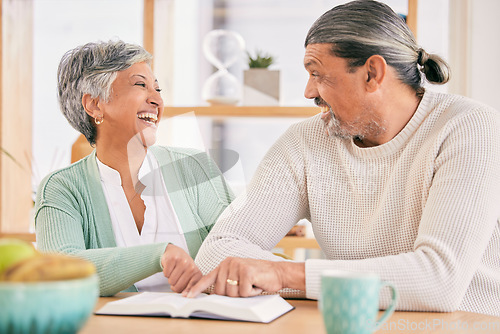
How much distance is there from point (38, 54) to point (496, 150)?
2913 mm

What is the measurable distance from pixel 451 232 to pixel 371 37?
1.83ft

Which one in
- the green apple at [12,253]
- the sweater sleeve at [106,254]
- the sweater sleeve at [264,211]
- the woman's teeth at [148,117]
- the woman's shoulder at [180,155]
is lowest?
the sweater sleeve at [106,254]

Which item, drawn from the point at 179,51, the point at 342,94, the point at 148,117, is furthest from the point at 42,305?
the point at 179,51

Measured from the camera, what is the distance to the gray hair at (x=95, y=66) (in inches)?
68.7

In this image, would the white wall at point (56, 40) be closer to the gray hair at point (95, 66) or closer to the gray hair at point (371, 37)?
the gray hair at point (95, 66)

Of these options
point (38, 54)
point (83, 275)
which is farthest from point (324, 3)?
point (83, 275)

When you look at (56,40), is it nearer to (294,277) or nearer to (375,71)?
(375,71)

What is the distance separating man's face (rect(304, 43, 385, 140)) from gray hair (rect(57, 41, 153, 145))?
0.63 meters

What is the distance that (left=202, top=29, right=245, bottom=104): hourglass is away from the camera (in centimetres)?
274

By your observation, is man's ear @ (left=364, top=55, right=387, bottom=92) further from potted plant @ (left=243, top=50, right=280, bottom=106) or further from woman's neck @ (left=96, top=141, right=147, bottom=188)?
potted plant @ (left=243, top=50, right=280, bottom=106)

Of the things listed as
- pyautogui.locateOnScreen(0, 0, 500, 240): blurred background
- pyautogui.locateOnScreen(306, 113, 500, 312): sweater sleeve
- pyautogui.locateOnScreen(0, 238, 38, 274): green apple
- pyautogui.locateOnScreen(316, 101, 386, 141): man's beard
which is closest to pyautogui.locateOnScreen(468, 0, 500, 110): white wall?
pyautogui.locateOnScreen(0, 0, 500, 240): blurred background

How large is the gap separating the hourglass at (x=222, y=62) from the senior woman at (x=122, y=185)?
92cm

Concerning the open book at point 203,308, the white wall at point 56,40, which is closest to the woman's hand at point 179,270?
the open book at point 203,308

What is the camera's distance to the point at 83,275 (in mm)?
561
